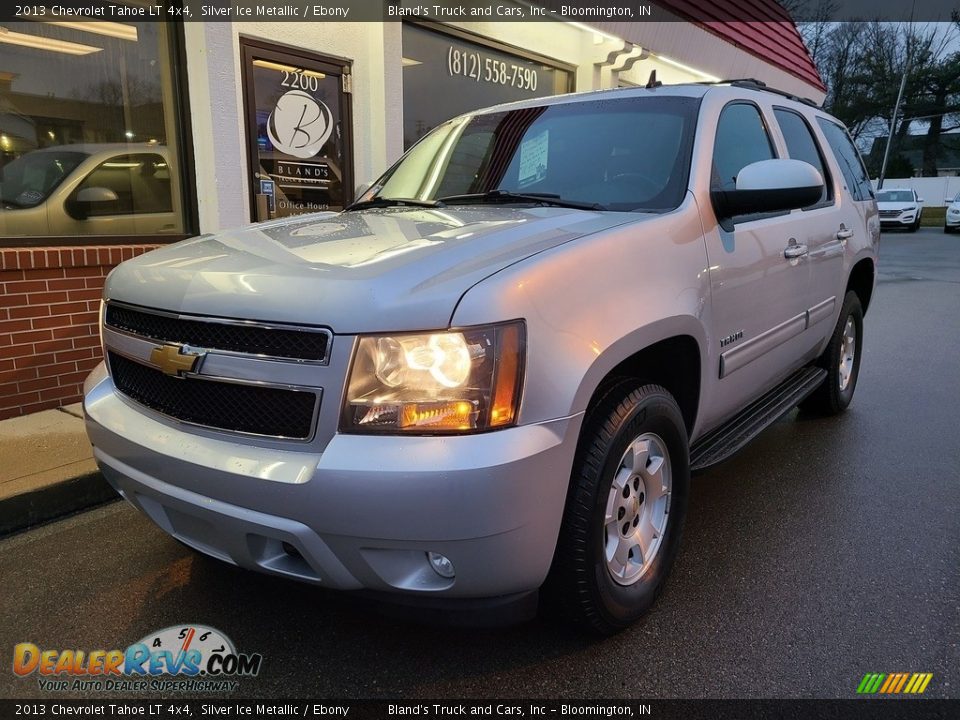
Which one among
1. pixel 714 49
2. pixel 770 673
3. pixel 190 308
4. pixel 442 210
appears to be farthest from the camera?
pixel 714 49

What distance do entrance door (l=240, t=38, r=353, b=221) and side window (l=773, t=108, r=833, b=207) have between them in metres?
4.34

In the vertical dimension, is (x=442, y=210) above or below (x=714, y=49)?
below

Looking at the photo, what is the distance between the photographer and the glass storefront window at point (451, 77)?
7.99 metres

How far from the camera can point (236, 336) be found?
6.71 ft

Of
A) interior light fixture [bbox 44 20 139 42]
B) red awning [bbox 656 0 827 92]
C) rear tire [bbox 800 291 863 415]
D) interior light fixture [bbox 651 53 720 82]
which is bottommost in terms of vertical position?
rear tire [bbox 800 291 863 415]

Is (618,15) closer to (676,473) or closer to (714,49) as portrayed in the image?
(714,49)

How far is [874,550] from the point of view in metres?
3.06

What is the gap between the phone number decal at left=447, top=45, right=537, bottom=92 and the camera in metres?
8.52

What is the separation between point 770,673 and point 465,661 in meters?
0.94

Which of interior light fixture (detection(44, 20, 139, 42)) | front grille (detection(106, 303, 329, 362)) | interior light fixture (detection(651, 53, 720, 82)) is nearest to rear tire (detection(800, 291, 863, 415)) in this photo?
front grille (detection(106, 303, 329, 362))

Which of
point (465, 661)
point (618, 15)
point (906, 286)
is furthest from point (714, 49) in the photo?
point (465, 661)
